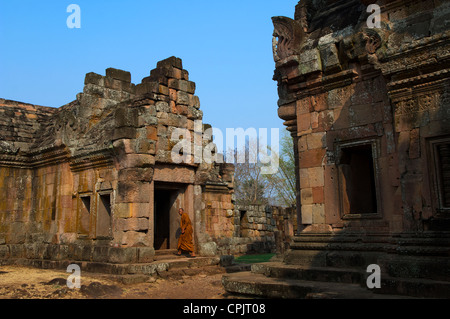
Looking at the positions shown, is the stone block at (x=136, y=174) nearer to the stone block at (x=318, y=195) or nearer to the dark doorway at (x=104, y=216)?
the dark doorway at (x=104, y=216)

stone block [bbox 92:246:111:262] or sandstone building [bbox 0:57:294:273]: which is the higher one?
sandstone building [bbox 0:57:294:273]

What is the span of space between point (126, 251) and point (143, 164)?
6.62 feet

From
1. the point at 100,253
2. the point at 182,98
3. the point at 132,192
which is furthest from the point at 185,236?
the point at 182,98

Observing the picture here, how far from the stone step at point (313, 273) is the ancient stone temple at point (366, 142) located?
0.01 metres

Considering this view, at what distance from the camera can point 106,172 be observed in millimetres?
10719

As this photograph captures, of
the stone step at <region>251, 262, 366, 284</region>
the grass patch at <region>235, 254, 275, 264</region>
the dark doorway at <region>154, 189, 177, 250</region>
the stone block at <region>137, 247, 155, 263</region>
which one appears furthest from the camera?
the grass patch at <region>235, 254, 275, 264</region>

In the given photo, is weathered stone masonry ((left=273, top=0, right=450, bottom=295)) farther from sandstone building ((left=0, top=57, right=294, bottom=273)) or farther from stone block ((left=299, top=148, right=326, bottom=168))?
sandstone building ((left=0, top=57, right=294, bottom=273))

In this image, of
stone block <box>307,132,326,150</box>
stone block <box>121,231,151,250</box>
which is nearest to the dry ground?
stone block <box>121,231,151,250</box>

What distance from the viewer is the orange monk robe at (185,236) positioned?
1078cm

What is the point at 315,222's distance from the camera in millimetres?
6844

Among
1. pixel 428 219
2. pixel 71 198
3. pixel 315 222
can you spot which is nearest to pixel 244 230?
pixel 71 198

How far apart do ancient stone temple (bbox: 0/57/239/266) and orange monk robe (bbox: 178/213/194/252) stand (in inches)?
14.1

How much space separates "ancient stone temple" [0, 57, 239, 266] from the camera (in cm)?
1008

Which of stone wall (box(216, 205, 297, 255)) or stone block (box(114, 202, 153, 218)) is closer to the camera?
stone block (box(114, 202, 153, 218))
